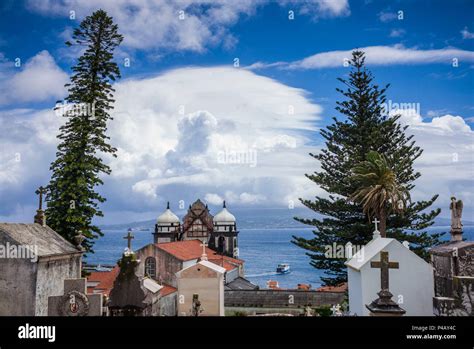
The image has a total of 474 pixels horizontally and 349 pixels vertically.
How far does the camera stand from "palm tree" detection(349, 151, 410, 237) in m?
21.6

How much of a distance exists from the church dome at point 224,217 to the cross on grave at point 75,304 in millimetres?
31321

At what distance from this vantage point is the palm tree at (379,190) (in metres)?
21.6

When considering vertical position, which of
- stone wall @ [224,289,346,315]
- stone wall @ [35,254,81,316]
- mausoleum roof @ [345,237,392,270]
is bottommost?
stone wall @ [224,289,346,315]

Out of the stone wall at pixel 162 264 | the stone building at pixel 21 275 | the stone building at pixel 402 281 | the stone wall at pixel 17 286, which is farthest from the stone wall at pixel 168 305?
the stone building at pixel 402 281

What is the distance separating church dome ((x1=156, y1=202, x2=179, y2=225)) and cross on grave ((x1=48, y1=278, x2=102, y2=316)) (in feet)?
99.2

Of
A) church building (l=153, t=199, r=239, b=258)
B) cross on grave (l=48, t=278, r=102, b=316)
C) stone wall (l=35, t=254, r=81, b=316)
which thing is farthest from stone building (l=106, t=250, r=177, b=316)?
church building (l=153, t=199, r=239, b=258)

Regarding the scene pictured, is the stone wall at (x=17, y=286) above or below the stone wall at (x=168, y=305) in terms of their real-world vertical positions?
above

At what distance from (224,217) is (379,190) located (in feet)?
77.6

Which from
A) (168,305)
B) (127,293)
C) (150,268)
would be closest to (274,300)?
(150,268)

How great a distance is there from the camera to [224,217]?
144 ft

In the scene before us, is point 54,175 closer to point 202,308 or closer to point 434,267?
point 202,308

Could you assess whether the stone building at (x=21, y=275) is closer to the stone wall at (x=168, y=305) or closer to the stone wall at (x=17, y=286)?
the stone wall at (x=17, y=286)

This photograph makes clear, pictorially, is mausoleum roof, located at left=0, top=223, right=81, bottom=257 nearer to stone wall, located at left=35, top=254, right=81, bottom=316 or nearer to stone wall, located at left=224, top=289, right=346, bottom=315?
stone wall, located at left=35, top=254, right=81, bottom=316

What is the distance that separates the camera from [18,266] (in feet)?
41.9
